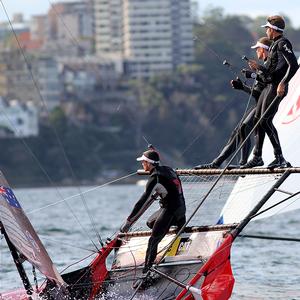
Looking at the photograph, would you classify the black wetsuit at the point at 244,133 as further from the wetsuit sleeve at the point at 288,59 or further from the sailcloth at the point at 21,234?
the sailcloth at the point at 21,234

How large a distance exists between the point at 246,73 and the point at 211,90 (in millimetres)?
92305

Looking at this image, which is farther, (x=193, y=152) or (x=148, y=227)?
(x=193, y=152)

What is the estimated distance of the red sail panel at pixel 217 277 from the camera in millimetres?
13461

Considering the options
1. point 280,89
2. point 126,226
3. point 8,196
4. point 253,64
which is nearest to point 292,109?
point 253,64

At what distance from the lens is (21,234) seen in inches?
535

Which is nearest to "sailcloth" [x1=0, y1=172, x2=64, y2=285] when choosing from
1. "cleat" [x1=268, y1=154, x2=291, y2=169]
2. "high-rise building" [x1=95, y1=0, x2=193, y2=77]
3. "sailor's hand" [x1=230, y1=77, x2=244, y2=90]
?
"cleat" [x1=268, y1=154, x2=291, y2=169]

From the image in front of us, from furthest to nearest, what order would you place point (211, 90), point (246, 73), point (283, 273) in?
1. point (211, 90)
2. point (283, 273)
3. point (246, 73)

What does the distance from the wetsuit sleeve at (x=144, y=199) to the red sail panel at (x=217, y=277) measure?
88 centimetres

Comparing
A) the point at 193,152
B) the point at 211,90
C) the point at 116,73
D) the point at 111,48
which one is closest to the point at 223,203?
the point at 193,152

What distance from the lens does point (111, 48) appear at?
14312 centimetres

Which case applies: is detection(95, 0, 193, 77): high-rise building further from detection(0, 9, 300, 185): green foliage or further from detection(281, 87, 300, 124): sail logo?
detection(281, 87, 300, 124): sail logo

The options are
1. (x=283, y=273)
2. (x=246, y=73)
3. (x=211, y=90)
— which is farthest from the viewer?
(x=211, y=90)

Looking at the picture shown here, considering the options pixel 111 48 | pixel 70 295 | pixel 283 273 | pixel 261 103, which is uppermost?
pixel 261 103

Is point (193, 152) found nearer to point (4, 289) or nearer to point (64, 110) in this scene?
point (64, 110)
